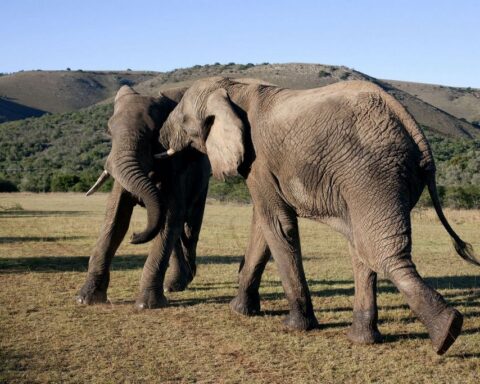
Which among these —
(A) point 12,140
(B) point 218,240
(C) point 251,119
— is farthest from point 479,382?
(A) point 12,140

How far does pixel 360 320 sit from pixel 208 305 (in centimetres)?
265

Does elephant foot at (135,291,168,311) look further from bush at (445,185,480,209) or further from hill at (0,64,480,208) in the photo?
bush at (445,185,480,209)

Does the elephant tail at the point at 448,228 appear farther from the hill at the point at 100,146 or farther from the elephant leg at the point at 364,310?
the hill at the point at 100,146

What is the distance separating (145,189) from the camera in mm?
8906

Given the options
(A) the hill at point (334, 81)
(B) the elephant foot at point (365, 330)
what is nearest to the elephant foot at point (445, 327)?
(B) the elephant foot at point (365, 330)

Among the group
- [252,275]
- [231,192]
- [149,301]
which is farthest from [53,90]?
[252,275]

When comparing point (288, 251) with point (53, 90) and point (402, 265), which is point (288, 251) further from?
point (53, 90)

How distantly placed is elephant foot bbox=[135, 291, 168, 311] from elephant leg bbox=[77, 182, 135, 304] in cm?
66

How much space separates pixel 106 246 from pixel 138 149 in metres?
1.54

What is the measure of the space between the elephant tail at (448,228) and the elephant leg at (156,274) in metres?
3.67

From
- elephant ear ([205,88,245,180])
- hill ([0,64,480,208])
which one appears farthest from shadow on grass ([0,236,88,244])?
hill ([0,64,480,208])

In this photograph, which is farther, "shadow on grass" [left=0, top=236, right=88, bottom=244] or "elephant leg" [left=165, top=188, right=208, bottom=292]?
"shadow on grass" [left=0, top=236, right=88, bottom=244]

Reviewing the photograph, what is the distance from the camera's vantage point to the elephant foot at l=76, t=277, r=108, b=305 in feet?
31.3

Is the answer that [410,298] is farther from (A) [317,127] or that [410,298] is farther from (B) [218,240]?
(B) [218,240]
